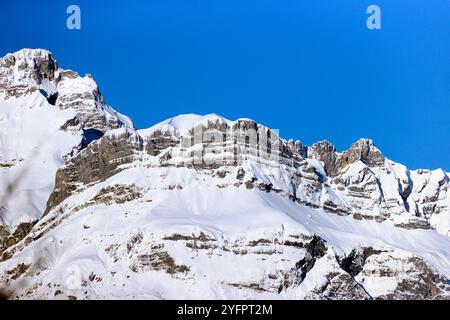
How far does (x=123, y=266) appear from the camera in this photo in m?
158

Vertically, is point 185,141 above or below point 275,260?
above

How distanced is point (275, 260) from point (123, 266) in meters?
25.7

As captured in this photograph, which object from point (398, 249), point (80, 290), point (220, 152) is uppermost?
point (220, 152)

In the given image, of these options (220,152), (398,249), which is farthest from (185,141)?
(398,249)
